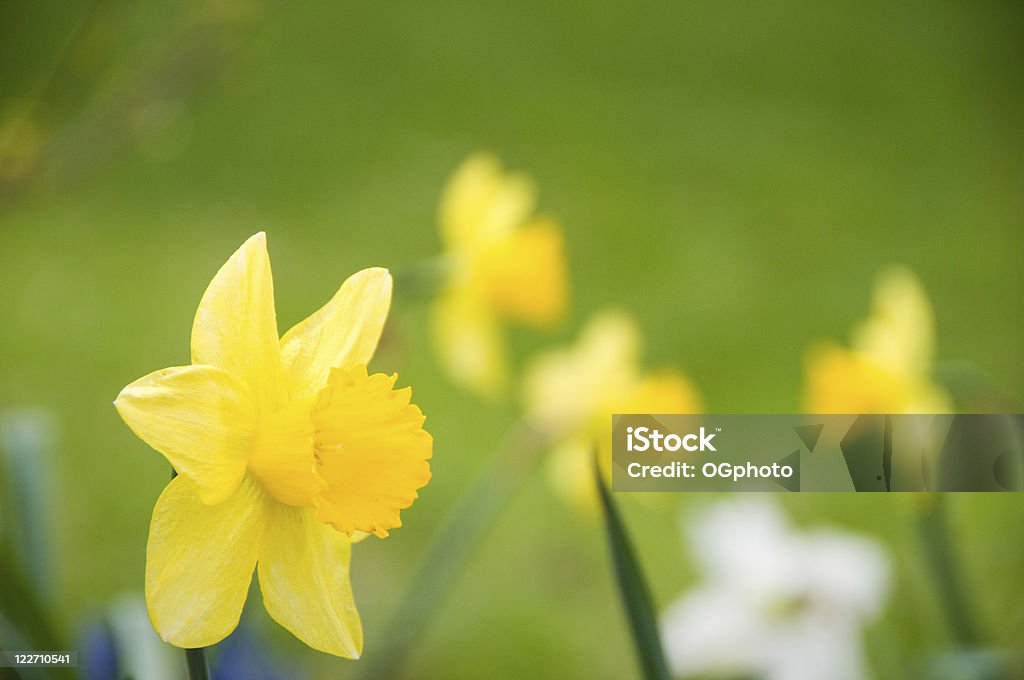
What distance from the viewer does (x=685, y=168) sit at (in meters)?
1.20

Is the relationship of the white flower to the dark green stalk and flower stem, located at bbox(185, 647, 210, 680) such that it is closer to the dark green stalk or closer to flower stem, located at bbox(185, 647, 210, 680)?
the dark green stalk

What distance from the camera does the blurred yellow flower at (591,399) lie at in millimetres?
723

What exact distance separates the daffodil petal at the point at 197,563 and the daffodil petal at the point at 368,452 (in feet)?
0.10

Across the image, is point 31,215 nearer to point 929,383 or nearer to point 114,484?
point 114,484

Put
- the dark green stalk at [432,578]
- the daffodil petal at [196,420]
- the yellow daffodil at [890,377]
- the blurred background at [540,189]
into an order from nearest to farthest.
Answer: the daffodil petal at [196,420] < the dark green stalk at [432,578] < the yellow daffodil at [890,377] < the blurred background at [540,189]

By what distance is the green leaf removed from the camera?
14.5 inches

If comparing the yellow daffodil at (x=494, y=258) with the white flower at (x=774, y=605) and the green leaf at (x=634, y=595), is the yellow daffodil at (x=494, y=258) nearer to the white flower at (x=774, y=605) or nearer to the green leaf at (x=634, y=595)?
the white flower at (x=774, y=605)

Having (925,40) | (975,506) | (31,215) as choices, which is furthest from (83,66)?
(975,506)

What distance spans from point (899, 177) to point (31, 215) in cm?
105

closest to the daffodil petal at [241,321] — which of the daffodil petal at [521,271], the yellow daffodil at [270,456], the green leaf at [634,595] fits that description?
the yellow daffodil at [270,456]

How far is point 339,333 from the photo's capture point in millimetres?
343

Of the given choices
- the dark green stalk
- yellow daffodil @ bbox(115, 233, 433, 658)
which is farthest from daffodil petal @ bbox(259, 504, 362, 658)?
the dark green stalk

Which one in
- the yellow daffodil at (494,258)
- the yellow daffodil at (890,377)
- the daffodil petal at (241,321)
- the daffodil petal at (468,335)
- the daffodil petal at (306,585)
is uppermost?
the yellow daffodil at (494,258)

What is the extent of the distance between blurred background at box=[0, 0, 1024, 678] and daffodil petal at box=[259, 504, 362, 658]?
559 millimetres
